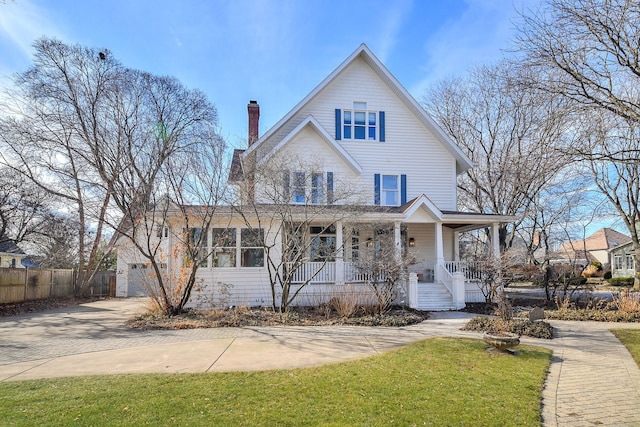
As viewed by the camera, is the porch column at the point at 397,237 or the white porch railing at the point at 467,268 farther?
the white porch railing at the point at 467,268

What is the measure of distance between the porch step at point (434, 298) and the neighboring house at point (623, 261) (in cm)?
3129

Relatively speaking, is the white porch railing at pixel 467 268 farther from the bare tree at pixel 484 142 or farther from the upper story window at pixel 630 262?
the upper story window at pixel 630 262

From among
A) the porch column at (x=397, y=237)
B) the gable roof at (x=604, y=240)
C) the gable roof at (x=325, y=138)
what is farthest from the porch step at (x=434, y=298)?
the gable roof at (x=604, y=240)

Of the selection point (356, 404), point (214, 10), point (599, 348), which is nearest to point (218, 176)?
point (214, 10)

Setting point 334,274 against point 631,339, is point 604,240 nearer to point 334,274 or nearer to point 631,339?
point 334,274

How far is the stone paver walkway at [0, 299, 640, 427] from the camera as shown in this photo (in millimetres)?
5395

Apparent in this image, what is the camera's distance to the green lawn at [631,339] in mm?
7730

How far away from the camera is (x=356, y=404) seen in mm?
4930

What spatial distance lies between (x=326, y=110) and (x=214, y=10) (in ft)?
25.1

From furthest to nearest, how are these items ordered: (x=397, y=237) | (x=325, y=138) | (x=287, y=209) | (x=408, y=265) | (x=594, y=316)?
(x=325, y=138) < (x=397, y=237) < (x=408, y=265) < (x=287, y=209) < (x=594, y=316)

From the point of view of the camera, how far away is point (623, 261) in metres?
38.6

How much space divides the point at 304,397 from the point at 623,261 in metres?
44.6

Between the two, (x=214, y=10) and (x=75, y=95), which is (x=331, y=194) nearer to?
(x=214, y=10)

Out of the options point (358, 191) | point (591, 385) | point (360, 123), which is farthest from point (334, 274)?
point (591, 385)
